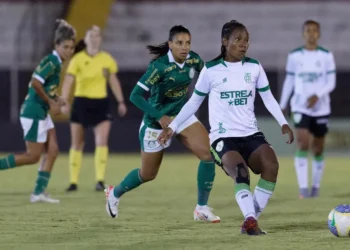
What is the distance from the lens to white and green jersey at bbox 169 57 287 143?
8.01m

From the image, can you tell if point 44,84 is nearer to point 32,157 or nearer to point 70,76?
point 32,157

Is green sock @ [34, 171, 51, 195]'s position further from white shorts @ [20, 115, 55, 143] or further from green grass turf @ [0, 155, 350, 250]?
white shorts @ [20, 115, 55, 143]

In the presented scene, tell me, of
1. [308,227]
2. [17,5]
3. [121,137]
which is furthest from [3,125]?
[308,227]

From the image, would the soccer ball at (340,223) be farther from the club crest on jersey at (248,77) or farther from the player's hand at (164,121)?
the player's hand at (164,121)

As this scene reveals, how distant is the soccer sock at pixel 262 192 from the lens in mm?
7906

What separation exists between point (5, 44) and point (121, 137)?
14.2 ft

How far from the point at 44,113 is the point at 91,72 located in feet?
6.57

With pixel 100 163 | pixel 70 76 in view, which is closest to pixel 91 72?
→ pixel 70 76

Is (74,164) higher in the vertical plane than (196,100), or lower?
lower

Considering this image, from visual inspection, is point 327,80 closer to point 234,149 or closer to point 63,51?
point 63,51

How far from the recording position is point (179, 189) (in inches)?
518

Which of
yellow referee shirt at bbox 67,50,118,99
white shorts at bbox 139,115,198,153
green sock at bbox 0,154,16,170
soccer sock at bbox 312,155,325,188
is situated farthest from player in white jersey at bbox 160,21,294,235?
yellow referee shirt at bbox 67,50,118,99

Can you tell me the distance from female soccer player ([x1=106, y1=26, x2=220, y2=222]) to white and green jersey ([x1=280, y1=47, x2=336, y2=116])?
10.7 feet

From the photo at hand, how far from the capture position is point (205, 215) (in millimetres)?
9133
